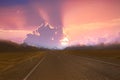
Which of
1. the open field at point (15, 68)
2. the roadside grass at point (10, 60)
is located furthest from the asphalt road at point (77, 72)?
the roadside grass at point (10, 60)

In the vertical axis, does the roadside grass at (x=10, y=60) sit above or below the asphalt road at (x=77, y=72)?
above

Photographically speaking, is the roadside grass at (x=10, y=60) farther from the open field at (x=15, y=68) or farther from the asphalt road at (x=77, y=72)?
the asphalt road at (x=77, y=72)

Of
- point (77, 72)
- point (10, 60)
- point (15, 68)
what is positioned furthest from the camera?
point (10, 60)

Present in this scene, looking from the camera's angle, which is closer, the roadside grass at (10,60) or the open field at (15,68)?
the open field at (15,68)

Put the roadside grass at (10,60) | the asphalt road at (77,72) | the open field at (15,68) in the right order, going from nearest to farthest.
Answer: the asphalt road at (77,72) → the open field at (15,68) → the roadside grass at (10,60)

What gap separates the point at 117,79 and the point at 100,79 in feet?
3.38

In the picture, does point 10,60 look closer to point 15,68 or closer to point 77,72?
point 15,68

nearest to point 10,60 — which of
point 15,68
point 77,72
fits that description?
point 15,68

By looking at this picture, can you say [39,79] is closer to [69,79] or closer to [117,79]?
[69,79]

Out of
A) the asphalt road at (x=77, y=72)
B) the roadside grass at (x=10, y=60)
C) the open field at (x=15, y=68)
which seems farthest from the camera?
the roadside grass at (x=10, y=60)

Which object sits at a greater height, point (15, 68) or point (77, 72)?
point (15, 68)

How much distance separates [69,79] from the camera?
55.7ft

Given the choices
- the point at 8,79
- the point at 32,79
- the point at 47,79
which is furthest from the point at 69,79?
the point at 8,79

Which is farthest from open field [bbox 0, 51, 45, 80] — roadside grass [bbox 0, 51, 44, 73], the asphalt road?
the asphalt road
